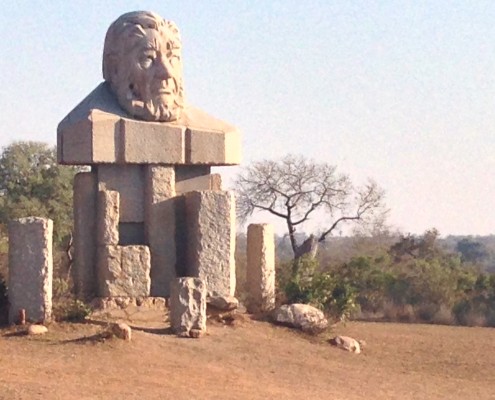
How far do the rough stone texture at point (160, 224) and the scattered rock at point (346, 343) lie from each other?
224cm

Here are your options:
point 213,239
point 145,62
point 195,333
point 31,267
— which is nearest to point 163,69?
point 145,62

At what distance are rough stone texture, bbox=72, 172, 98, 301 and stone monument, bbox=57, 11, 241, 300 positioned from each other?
1 cm

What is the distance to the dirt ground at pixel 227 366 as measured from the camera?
10.5m

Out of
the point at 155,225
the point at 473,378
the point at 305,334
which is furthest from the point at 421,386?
the point at 155,225

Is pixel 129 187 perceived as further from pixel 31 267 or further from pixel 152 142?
pixel 31 267

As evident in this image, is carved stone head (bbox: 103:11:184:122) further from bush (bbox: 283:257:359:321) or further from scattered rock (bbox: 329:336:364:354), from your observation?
scattered rock (bbox: 329:336:364:354)

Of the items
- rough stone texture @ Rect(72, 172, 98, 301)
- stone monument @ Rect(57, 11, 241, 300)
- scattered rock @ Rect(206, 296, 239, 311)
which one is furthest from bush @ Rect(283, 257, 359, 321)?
rough stone texture @ Rect(72, 172, 98, 301)

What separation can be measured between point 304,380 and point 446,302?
918 centimetres

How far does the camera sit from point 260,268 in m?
15.0

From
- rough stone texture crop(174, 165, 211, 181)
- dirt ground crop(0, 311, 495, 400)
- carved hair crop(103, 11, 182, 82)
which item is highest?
carved hair crop(103, 11, 182, 82)

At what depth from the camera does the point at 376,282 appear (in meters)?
21.2

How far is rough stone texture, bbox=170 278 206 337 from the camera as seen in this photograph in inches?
508

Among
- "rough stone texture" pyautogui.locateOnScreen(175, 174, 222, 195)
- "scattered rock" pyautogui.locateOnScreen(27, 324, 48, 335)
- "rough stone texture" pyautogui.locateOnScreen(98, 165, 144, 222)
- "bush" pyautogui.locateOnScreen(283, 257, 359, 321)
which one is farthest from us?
"bush" pyautogui.locateOnScreen(283, 257, 359, 321)

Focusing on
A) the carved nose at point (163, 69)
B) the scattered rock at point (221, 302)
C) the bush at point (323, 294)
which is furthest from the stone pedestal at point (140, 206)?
the bush at point (323, 294)
